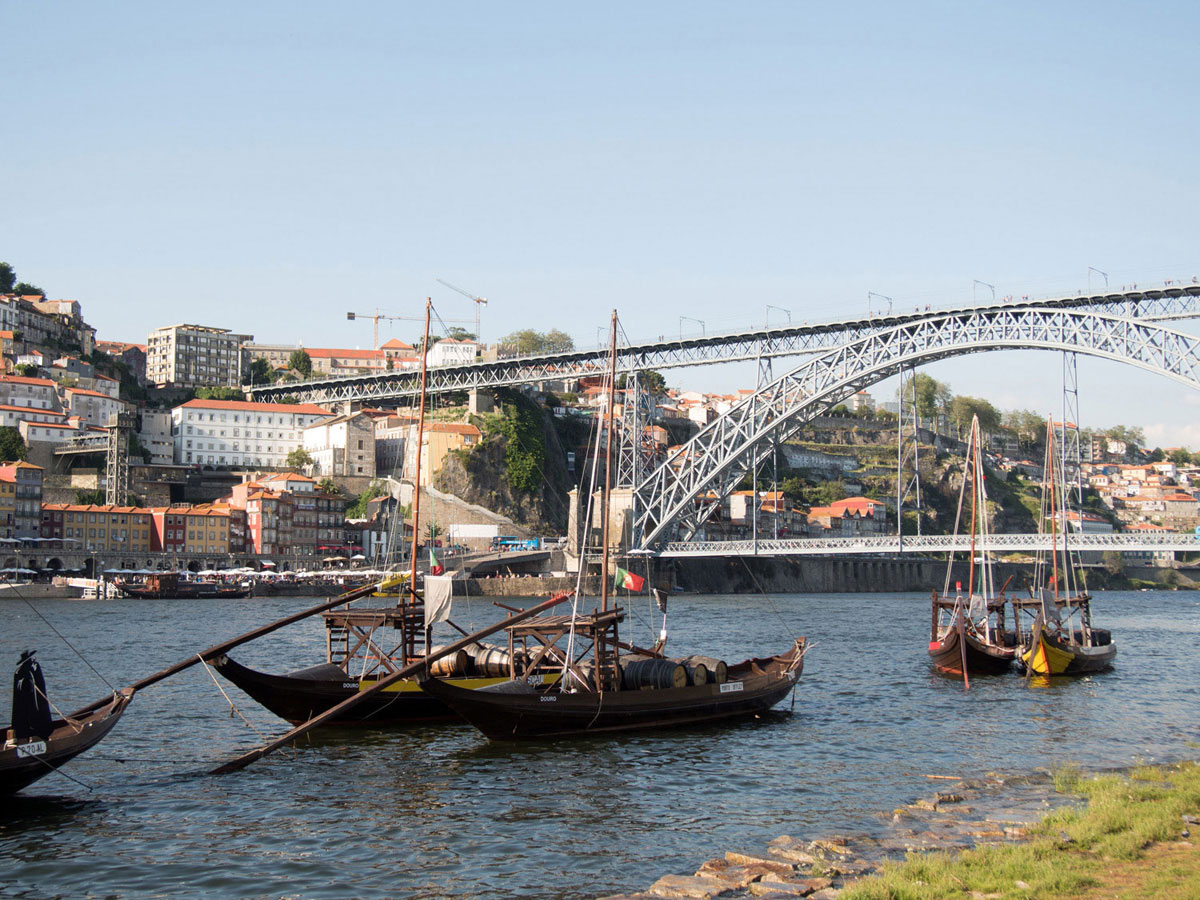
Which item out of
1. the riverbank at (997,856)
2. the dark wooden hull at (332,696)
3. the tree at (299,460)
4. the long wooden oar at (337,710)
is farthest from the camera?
the tree at (299,460)

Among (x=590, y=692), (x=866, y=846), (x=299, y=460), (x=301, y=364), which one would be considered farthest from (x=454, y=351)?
(x=866, y=846)

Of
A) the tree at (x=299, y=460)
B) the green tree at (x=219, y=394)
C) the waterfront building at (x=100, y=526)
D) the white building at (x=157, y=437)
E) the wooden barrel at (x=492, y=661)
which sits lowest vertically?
the wooden barrel at (x=492, y=661)

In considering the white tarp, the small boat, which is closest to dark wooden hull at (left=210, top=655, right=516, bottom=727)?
the white tarp

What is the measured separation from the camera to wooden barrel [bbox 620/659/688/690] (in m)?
23.6

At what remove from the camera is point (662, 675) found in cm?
2373

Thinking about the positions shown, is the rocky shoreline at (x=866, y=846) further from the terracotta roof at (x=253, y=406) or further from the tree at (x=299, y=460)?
the terracotta roof at (x=253, y=406)

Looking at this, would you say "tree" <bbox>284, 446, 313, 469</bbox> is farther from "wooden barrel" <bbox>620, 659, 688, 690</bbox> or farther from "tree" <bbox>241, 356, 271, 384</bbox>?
"wooden barrel" <bbox>620, 659, 688, 690</bbox>

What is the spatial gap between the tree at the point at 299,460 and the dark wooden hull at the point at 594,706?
3214 inches

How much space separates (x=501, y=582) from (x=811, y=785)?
60.6 m

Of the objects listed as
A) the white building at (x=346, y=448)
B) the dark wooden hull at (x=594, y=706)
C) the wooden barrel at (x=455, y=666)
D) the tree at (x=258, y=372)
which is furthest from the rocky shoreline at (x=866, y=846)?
the tree at (x=258, y=372)

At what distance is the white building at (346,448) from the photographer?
10012cm

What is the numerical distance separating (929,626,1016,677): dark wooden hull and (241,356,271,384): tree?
334 ft

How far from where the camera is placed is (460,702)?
68.8ft

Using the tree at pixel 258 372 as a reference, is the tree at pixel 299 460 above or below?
below
